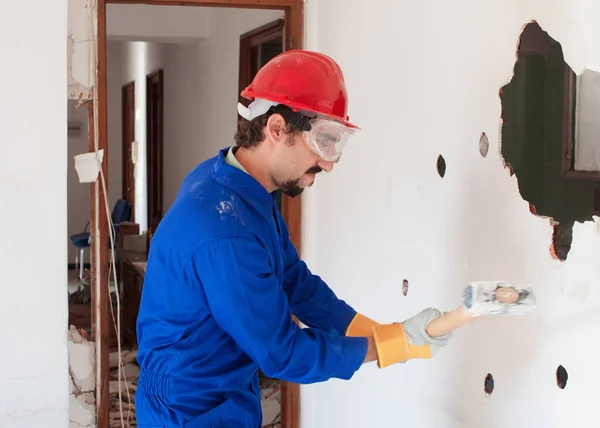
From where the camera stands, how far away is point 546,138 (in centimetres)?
189

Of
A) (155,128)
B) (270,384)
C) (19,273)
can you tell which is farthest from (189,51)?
(19,273)

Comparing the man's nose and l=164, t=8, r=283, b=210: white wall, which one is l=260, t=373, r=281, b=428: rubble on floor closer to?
l=164, t=8, r=283, b=210: white wall

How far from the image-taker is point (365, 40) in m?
3.02

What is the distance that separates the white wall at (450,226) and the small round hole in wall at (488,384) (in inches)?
0.9

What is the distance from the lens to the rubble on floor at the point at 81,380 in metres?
3.77

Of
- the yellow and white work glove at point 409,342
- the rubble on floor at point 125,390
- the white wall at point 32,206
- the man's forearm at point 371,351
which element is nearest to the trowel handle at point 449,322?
the yellow and white work glove at point 409,342

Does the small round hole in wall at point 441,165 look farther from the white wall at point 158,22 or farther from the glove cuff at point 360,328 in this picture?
the white wall at point 158,22

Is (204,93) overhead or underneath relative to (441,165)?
overhead

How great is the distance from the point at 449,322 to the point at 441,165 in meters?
0.77

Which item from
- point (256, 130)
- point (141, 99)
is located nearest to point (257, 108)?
point (256, 130)

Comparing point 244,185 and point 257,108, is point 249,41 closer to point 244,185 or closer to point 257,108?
point 257,108

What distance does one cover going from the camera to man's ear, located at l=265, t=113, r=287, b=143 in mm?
1914

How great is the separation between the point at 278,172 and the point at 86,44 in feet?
6.66

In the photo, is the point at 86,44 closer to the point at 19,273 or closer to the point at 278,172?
the point at 19,273
